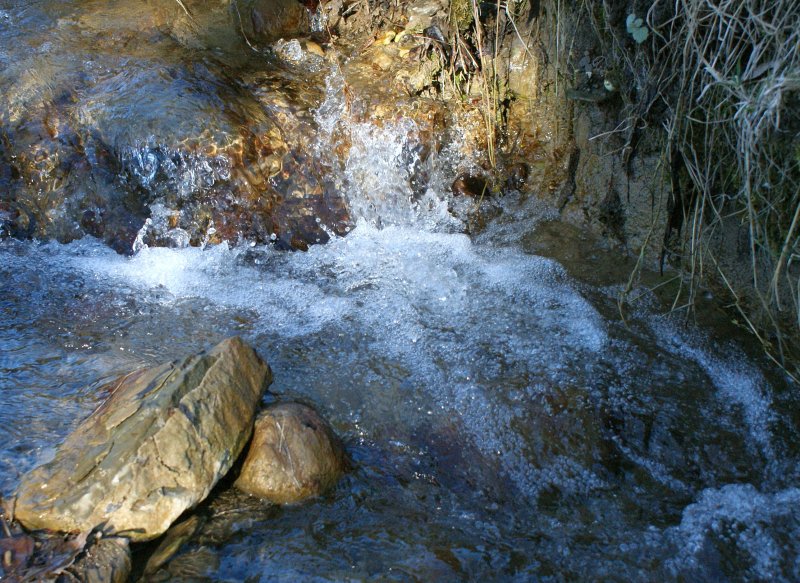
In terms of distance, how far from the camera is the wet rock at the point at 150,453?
1.98 meters

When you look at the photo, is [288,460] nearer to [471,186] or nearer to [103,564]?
[103,564]

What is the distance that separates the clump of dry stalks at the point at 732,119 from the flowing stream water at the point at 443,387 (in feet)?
1.38

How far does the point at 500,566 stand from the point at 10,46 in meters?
4.22

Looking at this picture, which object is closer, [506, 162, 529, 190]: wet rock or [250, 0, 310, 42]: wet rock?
[506, 162, 529, 190]: wet rock

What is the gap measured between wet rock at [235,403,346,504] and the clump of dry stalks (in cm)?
151

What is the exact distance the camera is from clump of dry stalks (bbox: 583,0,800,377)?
2.19 meters

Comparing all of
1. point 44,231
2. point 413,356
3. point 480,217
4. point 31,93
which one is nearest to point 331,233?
point 480,217

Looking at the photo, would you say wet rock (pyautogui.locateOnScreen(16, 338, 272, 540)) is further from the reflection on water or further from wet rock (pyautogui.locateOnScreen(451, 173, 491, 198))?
wet rock (pyautogui.locateOnScreen(451, 173, 491, 198))

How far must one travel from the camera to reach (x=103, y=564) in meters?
1.85

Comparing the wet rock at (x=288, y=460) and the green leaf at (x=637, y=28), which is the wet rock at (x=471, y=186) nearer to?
the green leaf at (x=637, y=28)

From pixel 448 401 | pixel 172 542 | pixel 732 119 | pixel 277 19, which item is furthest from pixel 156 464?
pixel 277 19

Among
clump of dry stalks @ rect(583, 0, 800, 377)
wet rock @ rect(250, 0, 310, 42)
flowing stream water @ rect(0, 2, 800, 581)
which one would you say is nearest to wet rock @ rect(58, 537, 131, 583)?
flowing stream water @ rect(0, 2, 800, 581)

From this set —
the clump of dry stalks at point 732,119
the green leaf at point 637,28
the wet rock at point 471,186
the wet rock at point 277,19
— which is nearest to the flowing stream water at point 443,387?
the wet rock at point 471,186

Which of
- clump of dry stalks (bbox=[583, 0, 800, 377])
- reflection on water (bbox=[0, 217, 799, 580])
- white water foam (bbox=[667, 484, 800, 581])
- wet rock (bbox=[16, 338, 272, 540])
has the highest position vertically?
clump of dry stalks (bbox=[583, 0, 800, 377])
